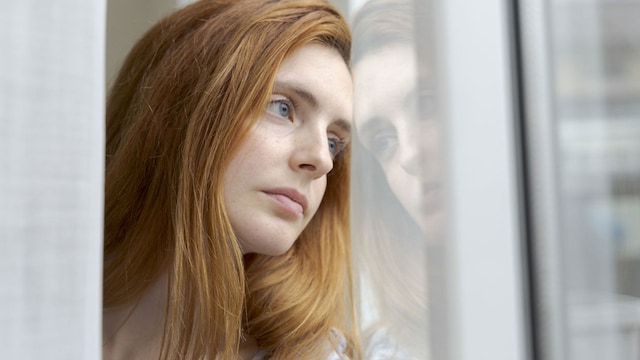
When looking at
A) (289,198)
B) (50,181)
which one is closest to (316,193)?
(289,198)

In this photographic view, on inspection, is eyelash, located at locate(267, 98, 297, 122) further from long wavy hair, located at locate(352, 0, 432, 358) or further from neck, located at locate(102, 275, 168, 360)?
neck, located at locate(102, 275, 168, 360)

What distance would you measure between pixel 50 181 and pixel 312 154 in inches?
10.9

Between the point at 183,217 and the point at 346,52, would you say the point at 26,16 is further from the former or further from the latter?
the point at 346,52

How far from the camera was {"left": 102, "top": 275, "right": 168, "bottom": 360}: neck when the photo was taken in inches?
26.4

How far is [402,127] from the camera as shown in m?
0.53

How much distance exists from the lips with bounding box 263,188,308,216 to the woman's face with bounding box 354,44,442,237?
0.40 feet

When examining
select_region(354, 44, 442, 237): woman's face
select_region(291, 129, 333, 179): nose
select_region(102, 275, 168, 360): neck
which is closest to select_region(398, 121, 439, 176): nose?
select_region(354, 44, 442, 237): woman's face

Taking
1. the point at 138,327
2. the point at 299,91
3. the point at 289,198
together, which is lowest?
the point at 138,327

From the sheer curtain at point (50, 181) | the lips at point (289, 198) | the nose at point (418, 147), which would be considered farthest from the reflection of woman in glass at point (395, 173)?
the sheer curtain at point (50, 181)

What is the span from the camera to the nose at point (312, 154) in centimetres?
66

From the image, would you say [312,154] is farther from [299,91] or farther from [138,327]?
[138,327]

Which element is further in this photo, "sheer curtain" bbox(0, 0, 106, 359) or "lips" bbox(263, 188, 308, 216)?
"lips" bbox(263, 188, 308, 216)

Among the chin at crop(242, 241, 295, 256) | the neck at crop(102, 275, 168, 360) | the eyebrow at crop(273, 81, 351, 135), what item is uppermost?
the eyebrow at crop(273, 81, 351, 135)

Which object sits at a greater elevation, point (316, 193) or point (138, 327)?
point (316, 193)
